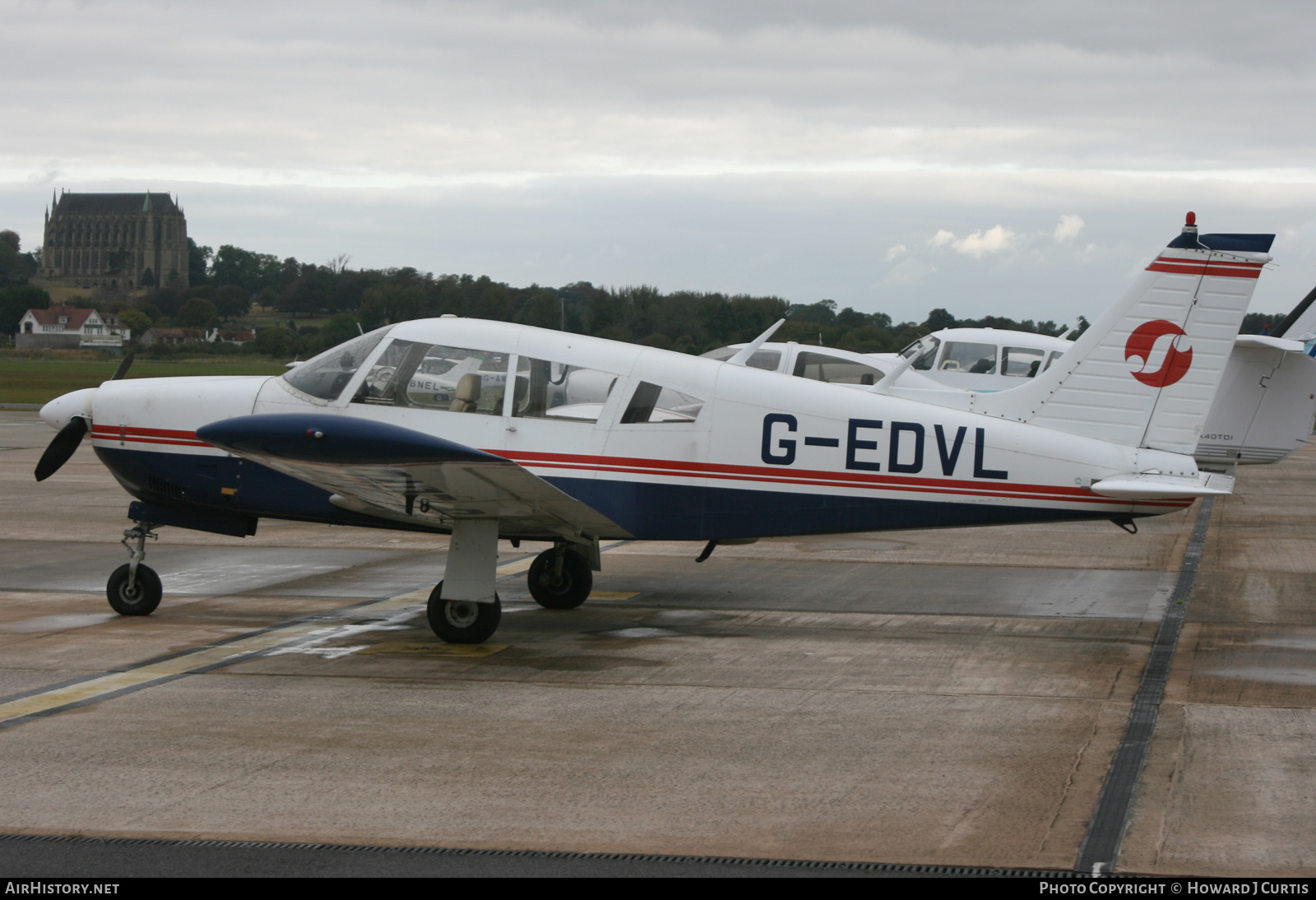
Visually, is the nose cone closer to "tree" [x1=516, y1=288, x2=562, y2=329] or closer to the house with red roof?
"tree" [x1=516, y1=288, x2=562, y2=329]

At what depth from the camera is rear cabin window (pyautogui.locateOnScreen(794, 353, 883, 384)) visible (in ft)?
53.3

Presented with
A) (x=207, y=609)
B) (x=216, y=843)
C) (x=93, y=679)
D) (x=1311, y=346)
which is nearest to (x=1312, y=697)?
(x=216, y=843)

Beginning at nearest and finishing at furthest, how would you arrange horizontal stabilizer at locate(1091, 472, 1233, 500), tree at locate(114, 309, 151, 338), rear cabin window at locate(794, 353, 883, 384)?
horizontal stabilizer at locate(1091, 472, 1233, 500)
rear cabin window at locate(794, 353, 883, 384)
tree at locate(114, 309, 151, 338)

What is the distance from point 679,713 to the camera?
6996 mm

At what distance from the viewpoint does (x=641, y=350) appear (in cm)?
952

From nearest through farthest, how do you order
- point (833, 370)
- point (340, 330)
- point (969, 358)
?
point (833, 370), point (969, 358), point (340, 330)

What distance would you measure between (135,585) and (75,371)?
6712cm

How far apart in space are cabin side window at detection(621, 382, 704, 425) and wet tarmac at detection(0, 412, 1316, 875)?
1.71 metres

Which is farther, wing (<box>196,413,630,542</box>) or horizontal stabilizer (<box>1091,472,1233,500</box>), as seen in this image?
horizontal stabilizer (<box>1091,472,1233,500</box>)

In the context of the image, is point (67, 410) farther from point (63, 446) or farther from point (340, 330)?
point (340, 330)

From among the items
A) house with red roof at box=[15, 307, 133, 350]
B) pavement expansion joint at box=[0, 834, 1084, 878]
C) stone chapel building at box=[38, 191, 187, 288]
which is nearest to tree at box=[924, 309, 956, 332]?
pavement expansion joint at box=[0, 834, 1084, 878]

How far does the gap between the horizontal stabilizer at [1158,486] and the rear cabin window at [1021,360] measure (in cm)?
870

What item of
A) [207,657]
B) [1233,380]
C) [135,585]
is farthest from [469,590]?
[1233,380]

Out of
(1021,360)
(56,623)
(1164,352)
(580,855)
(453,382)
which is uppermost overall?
(1164,352)
